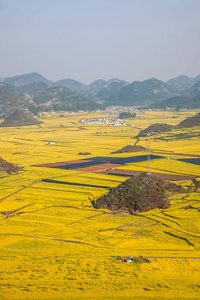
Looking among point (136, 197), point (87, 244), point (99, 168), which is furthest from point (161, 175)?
point (87, 244)

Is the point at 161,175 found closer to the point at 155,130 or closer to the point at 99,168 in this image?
the point at 99,168

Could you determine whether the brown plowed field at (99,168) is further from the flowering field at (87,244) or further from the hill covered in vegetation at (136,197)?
the hill covered in vegetation at (136,197)

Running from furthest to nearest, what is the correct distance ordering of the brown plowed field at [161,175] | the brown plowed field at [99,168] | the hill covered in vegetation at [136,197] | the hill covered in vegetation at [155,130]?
the hill covered in vegetation at [155,130], the brown plowed field at [99,168], the brown plowed field at [161,175], the hill covered in vegetation at [136,197]

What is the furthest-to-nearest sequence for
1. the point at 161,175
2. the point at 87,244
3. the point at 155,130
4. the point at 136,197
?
1. the point at 155,130
2. the point at 161,175
3. the point at 136,197
4. the point at 87,244

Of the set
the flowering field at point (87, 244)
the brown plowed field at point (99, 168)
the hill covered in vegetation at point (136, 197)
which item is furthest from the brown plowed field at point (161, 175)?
the hill covered in vegetation at point (136, 197)

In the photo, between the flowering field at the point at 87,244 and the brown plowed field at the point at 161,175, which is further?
the brown plowed field at the point at 161,175

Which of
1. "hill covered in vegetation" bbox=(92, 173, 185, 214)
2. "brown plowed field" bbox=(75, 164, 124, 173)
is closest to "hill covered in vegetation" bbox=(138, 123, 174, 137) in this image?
"brown plowed field" bbox=(75, 164, 124, 173)

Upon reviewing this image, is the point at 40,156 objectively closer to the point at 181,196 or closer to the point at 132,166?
the point at 132,166

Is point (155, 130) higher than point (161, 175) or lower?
higher

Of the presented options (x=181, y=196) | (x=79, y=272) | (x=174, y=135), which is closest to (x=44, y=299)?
(x=79, y=272)
